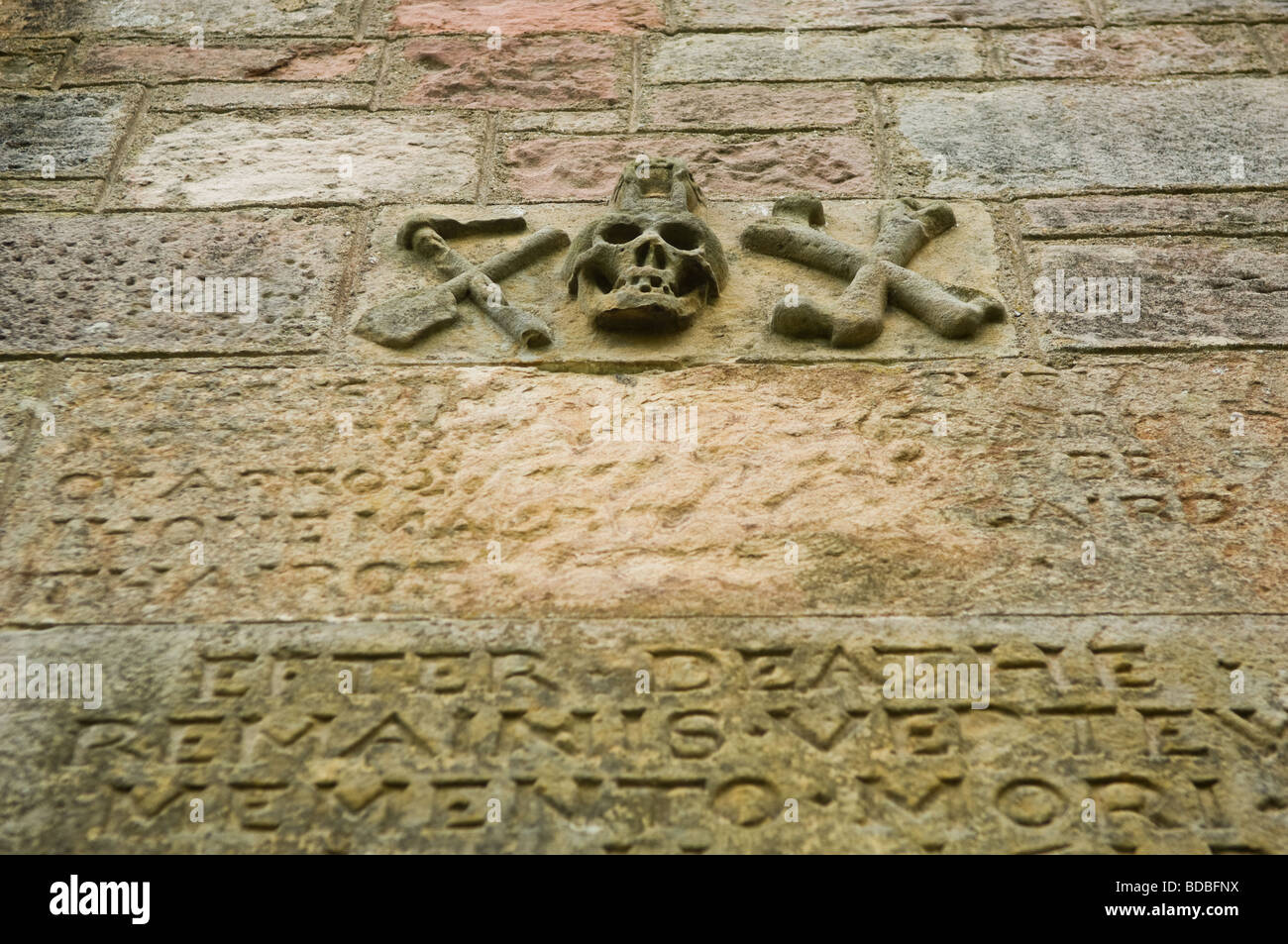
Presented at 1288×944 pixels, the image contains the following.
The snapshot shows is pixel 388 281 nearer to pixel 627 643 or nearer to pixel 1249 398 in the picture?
pixel 627 643

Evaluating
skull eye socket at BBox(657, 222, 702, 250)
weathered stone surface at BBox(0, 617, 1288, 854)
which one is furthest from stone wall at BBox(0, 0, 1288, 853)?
skull eye socket at BBox(657, 222, 702, 250)

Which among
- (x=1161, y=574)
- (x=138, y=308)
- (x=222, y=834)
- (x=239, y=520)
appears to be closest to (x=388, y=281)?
(x=138, y=308)

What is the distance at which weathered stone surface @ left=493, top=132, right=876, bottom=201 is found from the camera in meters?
3.28

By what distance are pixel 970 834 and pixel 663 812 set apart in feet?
1.39

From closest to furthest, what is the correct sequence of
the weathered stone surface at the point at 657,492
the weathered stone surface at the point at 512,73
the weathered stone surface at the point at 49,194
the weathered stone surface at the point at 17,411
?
the weathered stone surface at the point at 657,492 → the weathered stone surface at the point at 17,411 → the weathered stone surface at the point at 49,194 → the weathered stone surface at the point at 512,73

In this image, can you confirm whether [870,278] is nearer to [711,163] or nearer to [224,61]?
[711,163]

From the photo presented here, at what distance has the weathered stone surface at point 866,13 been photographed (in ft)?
12.6

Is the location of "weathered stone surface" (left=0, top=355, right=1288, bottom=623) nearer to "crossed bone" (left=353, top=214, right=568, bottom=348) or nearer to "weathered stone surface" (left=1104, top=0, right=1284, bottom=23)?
"crossed bone" (left=353, top=214, right=568, bottom=348)

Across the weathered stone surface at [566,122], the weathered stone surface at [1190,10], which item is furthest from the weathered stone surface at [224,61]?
the weathered stone surface at [1190,10]

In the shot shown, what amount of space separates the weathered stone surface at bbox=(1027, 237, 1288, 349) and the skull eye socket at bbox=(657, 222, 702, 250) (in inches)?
28.2

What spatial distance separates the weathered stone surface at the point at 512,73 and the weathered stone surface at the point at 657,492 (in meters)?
1.12

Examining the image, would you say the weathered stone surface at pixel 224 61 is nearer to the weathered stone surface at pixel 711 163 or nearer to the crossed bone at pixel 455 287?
the weathered stone surface at pixel 711 163

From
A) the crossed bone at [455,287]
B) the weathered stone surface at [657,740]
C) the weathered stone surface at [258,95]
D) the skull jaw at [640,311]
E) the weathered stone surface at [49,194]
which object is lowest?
the weathered stone surface at [657,740]

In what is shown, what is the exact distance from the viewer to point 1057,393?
2.67 meters
